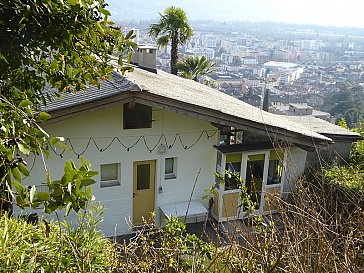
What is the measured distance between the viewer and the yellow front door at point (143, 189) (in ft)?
36.8

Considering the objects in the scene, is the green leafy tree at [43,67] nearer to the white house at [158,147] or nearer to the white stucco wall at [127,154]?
the white house at [158,147]

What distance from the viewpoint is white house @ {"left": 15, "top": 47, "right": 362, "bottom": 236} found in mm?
9812

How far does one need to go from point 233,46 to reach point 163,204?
2530 inches

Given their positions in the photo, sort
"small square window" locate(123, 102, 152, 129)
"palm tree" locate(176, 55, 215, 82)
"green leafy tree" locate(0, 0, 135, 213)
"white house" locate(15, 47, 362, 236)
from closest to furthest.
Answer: "green leafy tree" locate(0, 0, 135, 213), "white house" locate(15, 47, 362, 236), "small square window" locate(123, 102, 152, 129), "palm tree" locate(176, 55, 215, 82)

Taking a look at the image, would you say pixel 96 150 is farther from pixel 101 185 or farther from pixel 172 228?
pixel 172 228

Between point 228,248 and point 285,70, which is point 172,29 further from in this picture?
point 285,70

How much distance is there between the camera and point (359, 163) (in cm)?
1245

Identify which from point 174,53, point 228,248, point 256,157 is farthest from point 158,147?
point 174,53

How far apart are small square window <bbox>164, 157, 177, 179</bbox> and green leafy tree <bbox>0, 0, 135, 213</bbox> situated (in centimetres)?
726

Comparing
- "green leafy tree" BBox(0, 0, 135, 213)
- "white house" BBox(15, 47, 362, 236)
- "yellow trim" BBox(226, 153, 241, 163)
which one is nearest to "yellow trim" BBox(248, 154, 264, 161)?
"white house" BBox(15, 47, 362, 236)

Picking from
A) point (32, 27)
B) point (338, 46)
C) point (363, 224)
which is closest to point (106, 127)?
point (32, 27)

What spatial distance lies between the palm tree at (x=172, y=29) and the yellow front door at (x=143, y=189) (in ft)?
47.9

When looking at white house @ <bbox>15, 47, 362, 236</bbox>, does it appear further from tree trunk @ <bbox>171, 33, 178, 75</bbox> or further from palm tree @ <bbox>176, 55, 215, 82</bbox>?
tree trunk @ <bbox>171, 33, 178, 75</bbox>

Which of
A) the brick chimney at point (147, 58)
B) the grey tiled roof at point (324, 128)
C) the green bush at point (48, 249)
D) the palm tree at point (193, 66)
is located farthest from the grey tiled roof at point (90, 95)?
the palm tree at point (193, 66)
